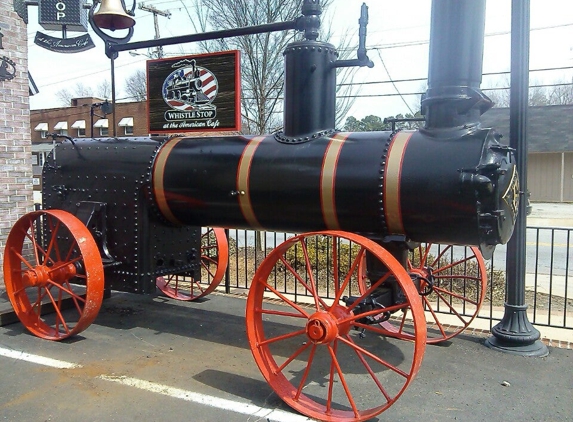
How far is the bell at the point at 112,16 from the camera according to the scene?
17.5 ft

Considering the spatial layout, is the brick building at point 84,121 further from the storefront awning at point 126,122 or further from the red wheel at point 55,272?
the red wheel at point 55,272

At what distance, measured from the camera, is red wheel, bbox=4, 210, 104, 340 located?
4531 millimetres

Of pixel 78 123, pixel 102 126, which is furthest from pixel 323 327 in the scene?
pixel 78 123

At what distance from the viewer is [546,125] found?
27703 millimetres

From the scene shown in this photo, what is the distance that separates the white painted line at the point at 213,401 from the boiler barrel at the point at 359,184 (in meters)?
1.36

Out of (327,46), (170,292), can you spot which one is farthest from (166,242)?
(327,46)

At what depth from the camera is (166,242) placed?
5152 millimetres

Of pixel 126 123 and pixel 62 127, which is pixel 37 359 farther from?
pixel 62 127

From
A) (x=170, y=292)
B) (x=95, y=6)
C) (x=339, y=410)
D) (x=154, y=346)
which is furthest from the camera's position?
(x=170, y=292)

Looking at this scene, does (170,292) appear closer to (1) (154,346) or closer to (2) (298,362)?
(1) (154,346)

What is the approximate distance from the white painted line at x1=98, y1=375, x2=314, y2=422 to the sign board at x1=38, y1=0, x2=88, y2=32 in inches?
202

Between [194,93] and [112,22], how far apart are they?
1.31m

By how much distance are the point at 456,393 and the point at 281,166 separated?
202cm

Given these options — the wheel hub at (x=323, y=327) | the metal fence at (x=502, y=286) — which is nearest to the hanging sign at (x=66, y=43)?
the metal fence at (x=502, y=286)
